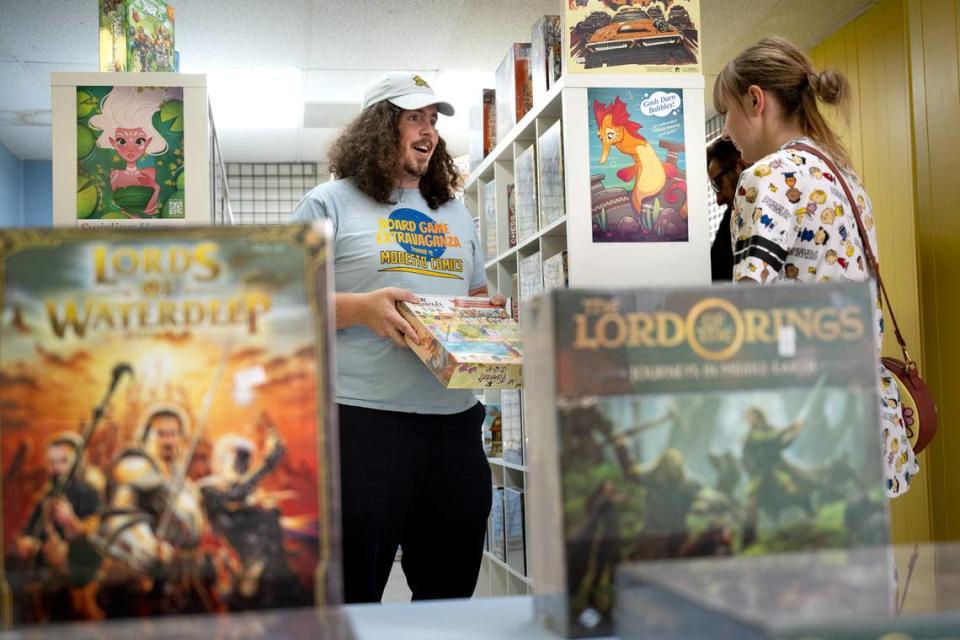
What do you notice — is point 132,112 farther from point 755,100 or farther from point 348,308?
point 755,100

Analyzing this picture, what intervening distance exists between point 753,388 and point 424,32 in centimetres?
514

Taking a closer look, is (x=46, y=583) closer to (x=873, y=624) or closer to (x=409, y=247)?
(x=873, y=624)

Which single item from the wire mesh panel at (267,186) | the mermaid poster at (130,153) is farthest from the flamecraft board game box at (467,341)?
the wire mesh panel at (267,186)

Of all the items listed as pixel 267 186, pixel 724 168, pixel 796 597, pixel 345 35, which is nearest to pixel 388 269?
pixel 724 168

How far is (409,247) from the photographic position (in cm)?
218

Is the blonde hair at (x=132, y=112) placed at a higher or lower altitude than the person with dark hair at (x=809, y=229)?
higher

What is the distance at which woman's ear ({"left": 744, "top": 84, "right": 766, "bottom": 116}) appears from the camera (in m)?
2.00

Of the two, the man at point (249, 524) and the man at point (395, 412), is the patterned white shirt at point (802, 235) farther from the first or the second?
the man at point (249, 524)

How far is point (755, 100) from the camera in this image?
6.60ft

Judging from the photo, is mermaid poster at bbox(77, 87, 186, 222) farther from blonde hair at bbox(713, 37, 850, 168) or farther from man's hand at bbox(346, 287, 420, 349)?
blonde hair at bbox(713, 37, 850, 168)

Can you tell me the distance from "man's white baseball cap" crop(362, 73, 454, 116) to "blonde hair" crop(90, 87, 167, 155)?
0.61 m

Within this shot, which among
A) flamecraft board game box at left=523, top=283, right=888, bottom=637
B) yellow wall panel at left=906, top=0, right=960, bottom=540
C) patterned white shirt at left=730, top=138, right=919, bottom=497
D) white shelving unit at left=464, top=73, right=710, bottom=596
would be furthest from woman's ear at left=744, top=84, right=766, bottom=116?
yellow wall panel at left=906, top=0, right=960, bottom=540

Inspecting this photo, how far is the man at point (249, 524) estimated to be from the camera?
687 millimetres

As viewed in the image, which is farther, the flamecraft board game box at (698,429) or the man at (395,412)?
the man at (395,412)
